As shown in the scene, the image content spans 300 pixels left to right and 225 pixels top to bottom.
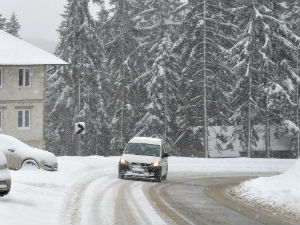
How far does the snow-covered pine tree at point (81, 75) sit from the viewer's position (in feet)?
161

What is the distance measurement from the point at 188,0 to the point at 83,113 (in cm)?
1320

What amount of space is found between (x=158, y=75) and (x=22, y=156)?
28.4 m

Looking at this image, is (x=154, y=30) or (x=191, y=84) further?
(x=154, y=30)

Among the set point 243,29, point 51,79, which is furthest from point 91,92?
point 243,29

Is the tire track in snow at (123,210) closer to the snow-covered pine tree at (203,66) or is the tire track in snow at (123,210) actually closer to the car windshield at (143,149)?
the car windshield at (143,149)

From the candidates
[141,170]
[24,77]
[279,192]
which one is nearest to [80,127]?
[141,170]

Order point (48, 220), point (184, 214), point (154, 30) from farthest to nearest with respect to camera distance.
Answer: point (154, 30) < point (184, 214) < point (48, 220)

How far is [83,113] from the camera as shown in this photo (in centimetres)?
5097

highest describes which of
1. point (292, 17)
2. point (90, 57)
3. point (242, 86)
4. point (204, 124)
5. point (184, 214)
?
point (292, 17)

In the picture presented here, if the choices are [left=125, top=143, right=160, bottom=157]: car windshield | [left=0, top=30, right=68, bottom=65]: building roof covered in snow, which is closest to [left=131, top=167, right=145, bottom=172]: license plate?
[left=125, top=143, right=160, bottom=157]: car windshield

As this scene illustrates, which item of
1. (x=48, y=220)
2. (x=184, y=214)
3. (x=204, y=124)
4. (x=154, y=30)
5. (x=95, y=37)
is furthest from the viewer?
(x=154, y=30)

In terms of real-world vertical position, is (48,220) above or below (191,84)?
below

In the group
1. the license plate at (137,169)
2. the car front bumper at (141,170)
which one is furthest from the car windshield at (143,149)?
the license plate at (137,169)

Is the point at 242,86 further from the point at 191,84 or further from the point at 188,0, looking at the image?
the point at 188,0
